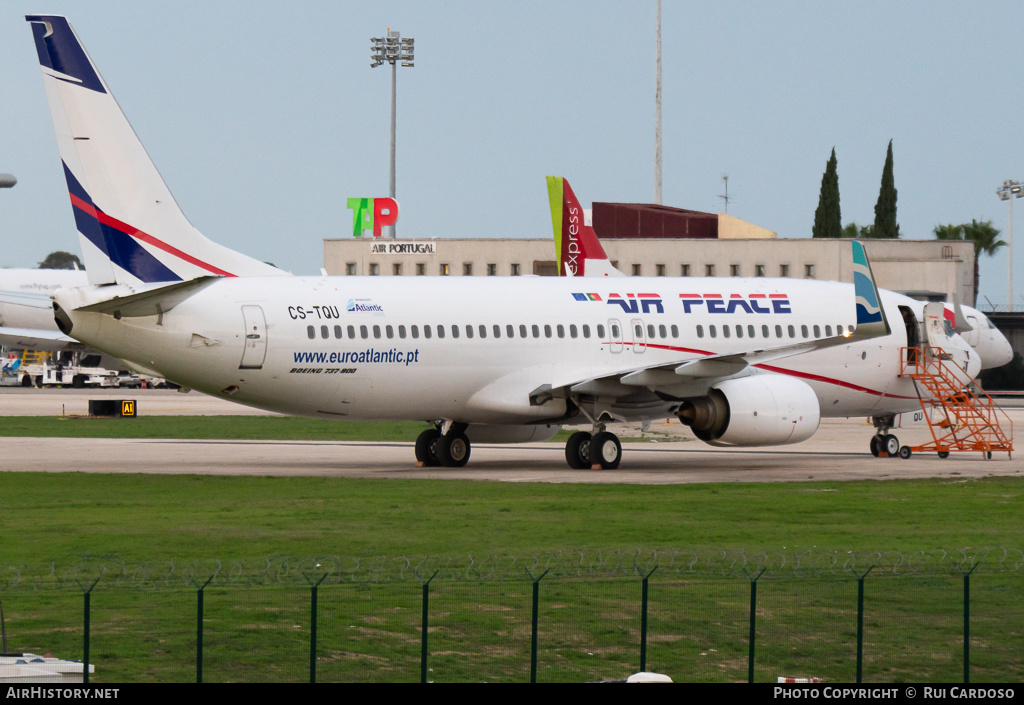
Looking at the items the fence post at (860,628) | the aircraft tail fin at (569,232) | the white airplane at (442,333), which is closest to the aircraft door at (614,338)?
the white airplane at (442,333)

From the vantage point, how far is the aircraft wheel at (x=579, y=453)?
34.8 metres

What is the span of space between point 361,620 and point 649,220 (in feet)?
275

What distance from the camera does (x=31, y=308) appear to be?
263ft

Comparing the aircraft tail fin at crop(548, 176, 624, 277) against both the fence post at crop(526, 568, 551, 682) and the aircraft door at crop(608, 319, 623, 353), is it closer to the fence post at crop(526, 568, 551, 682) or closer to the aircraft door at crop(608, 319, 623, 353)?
the aircraft door at crop(608, 319, 623, 353)

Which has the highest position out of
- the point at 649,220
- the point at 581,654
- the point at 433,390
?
the point at 649,220

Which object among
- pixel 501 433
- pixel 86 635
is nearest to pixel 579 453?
pixel 501 433

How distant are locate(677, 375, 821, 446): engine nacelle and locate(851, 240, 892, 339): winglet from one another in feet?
7.13

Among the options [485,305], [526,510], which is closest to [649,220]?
[485,305]

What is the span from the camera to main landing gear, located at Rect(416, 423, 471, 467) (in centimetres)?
3519

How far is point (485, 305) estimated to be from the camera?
110ft

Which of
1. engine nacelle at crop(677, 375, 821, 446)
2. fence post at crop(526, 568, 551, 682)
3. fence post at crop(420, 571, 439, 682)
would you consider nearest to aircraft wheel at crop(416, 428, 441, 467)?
engine nacelle at crop(677, 375, 821, 446)

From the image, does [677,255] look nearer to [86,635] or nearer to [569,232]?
[569,232]
